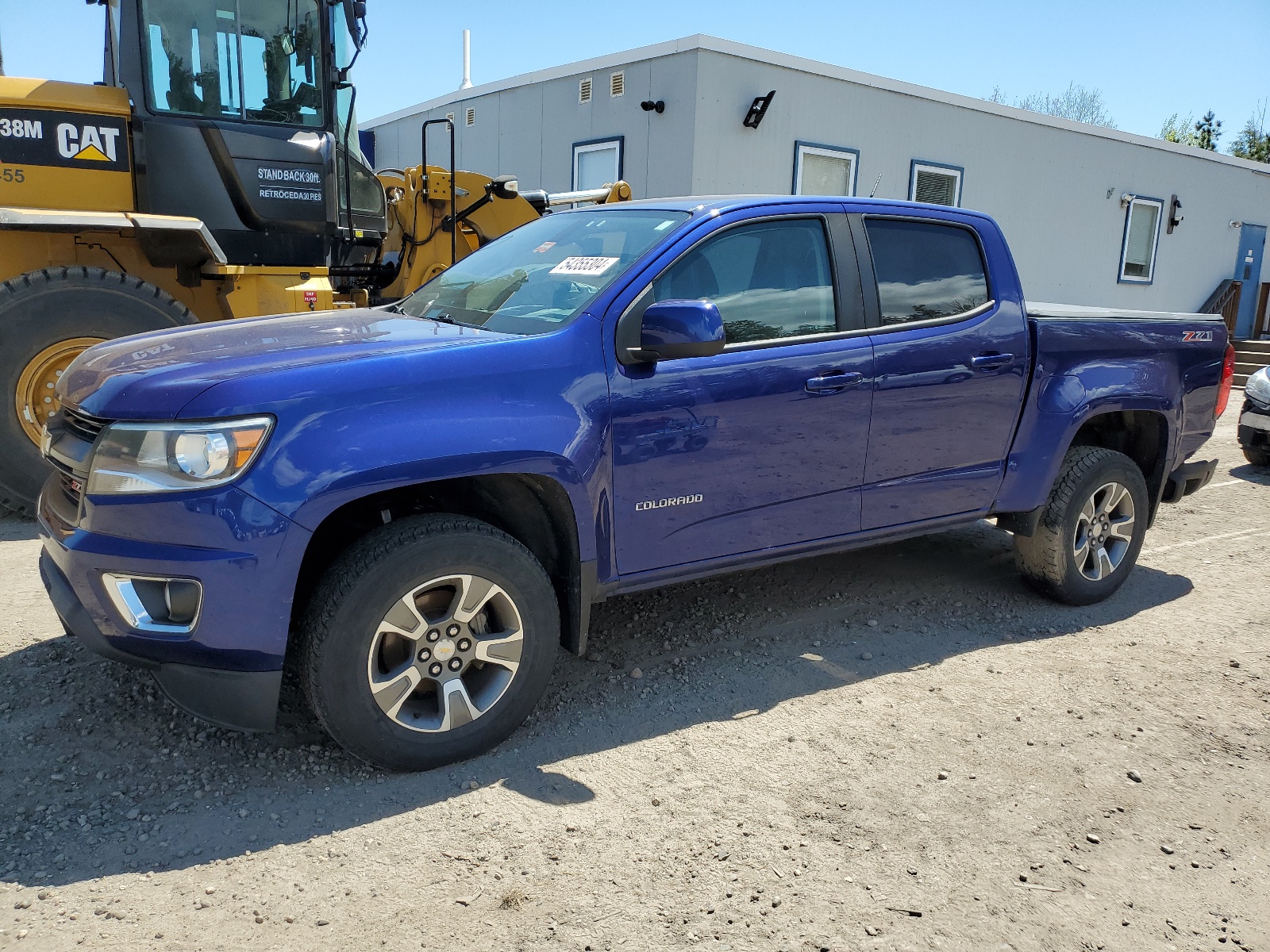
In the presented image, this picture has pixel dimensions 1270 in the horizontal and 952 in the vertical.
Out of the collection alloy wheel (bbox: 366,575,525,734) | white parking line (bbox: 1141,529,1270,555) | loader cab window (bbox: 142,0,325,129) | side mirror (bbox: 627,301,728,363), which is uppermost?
loader cab window (bbox: 142,0,325,129)

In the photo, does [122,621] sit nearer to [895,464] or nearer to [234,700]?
[234,700]

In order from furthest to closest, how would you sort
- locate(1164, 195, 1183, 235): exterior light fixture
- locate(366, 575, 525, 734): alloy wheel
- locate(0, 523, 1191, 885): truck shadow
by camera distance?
locate(1164, 195, 1183, 235): exterior light fixture, locate(366, 575, 525, 734): alloy wheel, locate(0, 523, 1191, 885): truck shadow

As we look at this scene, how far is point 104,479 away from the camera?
2.76m

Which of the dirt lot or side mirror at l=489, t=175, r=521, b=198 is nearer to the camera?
the dirt lot

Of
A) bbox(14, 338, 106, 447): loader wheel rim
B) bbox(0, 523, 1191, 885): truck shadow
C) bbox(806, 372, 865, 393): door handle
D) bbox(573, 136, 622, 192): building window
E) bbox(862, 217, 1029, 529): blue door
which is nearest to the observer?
bbox(0, 523, 1191, 885): truck shadow

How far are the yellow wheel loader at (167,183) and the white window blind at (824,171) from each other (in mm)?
7016

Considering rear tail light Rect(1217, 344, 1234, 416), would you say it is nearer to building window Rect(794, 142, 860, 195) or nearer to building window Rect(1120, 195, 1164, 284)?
building window Rect(794, 142, 860, 195)

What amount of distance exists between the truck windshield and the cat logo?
9.93 feet

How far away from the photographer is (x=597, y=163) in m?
13.0

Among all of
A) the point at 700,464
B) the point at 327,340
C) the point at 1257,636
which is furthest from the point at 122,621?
the point at 1257,636

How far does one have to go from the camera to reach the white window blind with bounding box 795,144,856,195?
1241 cm

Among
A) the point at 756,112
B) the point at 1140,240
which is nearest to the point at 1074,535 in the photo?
the point at 756,112

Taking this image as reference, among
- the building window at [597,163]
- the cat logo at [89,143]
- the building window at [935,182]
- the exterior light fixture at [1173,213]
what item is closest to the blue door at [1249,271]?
the exterior light fixture at [1173,213]

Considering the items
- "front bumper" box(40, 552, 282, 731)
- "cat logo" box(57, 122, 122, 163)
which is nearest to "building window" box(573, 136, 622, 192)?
"cat logo" box(57, 122, 122, 163)
